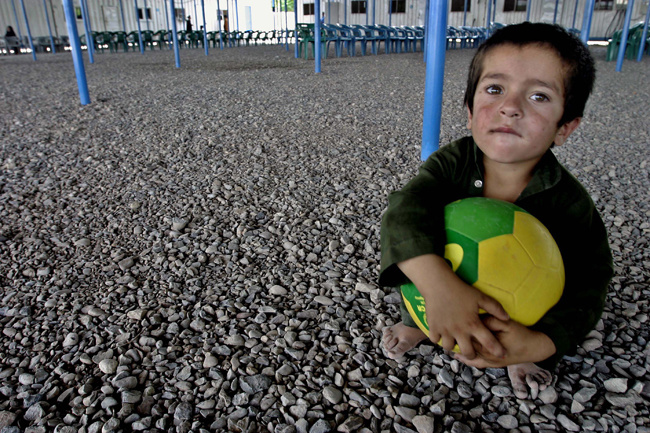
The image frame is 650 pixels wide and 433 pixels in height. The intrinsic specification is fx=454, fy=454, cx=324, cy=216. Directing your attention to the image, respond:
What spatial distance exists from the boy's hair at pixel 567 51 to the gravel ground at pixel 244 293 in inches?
34.2

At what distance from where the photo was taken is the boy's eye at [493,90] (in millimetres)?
1295

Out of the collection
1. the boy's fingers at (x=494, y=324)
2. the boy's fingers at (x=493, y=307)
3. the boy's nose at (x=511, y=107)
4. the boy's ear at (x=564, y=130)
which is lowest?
the boy's fingers at (x=494, y=324)

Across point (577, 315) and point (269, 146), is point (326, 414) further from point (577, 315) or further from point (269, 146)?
point (269, 146)

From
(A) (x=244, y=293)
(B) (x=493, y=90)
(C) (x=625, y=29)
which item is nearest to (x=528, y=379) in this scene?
(B) (x=493, y=90)

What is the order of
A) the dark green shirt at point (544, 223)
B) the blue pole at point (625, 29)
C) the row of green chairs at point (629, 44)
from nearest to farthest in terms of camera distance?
the dark green shirt at point (544, 223) < the blue pole at point (625, 29) < the row of green chairs at point (629, 44)

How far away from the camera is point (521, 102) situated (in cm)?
124

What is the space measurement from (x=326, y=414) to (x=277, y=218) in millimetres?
1521

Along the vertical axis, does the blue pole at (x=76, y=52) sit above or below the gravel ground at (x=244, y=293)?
above

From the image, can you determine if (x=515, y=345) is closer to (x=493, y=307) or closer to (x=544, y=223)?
(x=493, y=307)

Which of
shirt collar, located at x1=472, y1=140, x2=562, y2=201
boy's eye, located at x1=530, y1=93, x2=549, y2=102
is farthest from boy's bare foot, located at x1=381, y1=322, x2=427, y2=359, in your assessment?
boy's eye, located at x1=530, y1=93, x2=549, y2=102

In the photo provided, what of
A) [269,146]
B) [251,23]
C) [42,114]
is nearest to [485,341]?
[269,146]

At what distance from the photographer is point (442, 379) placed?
1.47 m

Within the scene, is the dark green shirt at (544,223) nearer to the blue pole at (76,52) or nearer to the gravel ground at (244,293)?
the gravel ground at (244,293)

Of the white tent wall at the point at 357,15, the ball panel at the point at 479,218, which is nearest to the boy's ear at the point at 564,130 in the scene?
the ball panel at the point at 479,218
